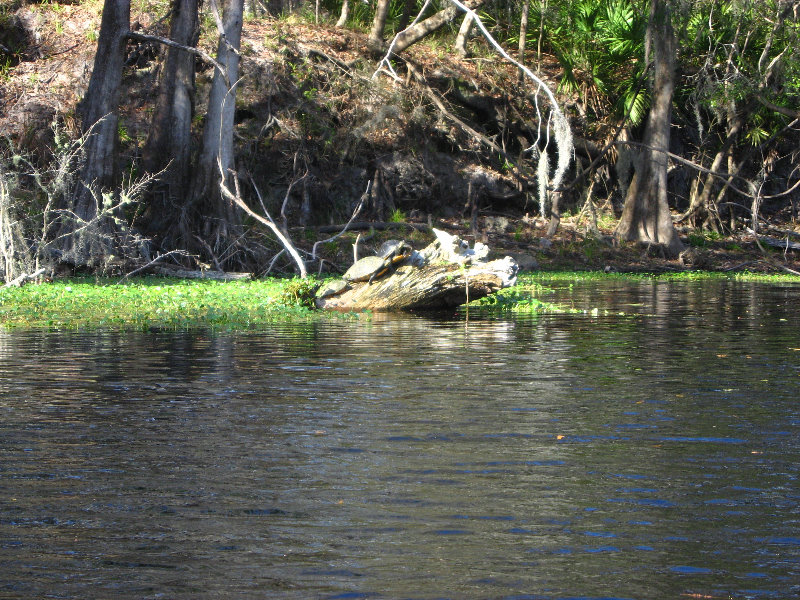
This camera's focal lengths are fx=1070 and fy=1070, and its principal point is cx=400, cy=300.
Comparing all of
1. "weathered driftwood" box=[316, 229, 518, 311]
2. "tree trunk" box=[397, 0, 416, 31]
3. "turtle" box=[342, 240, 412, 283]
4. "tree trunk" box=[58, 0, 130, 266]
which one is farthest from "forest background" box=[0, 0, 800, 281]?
"turtle" box=[342, 240, 412, 283]

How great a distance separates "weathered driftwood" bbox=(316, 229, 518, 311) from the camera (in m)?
18.1

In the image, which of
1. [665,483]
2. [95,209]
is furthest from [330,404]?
[95,209]

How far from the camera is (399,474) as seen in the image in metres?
6.54

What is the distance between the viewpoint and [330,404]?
8906 mm

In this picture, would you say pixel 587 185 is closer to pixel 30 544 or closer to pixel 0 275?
pixel 0 275

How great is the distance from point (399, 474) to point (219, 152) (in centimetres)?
1920

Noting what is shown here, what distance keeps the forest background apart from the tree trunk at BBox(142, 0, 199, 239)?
52mm

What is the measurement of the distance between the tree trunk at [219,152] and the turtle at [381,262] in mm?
7496

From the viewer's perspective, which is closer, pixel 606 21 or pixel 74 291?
pixel 74 291

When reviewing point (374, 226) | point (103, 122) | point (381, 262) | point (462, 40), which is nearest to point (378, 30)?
point (462, 40)

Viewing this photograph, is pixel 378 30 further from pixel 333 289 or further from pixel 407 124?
pixel 333 289

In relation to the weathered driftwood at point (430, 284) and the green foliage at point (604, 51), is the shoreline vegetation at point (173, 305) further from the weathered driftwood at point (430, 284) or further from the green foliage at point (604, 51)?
the green foliage at point (604, 51)

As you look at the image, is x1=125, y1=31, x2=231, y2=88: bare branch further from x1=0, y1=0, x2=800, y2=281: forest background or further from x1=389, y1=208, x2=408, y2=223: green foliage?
x1=389, y1=208, x2=408, y2=223: green foliage

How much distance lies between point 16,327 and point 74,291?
396cm
